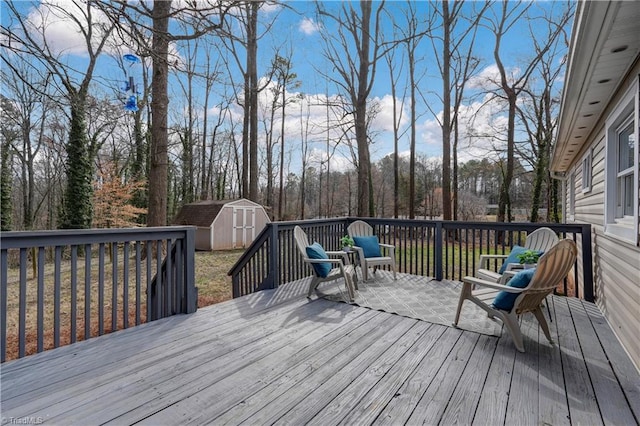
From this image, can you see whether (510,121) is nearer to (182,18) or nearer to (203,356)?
(182,18)

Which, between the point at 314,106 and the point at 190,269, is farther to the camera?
the point at 314,106

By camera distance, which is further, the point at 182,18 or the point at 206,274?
the point at 206,274

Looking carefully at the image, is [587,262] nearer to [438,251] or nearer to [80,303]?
[438,251]

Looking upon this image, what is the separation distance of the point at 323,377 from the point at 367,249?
2.99 meters

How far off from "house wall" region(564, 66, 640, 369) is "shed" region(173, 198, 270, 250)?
1187 centimetres

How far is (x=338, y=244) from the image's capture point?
5648mm

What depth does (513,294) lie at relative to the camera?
2588 mm

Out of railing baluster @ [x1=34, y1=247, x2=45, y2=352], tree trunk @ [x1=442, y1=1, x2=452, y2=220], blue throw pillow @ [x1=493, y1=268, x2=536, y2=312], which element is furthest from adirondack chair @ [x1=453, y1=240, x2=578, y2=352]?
tree trunk @ [x1=442, y1=1, x2=452, y2=220]

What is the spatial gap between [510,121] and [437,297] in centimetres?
1108

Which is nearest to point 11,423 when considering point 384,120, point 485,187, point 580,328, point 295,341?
point 295,341

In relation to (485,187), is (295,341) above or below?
below

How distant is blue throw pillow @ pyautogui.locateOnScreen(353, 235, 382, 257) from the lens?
4.96m

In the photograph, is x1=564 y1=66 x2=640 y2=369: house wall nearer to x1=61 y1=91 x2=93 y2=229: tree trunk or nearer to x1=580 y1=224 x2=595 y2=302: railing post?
x1=580 y1=224 x2=595 y2=302: railing post

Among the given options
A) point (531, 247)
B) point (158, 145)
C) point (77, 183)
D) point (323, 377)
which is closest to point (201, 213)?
point (77, 183)
